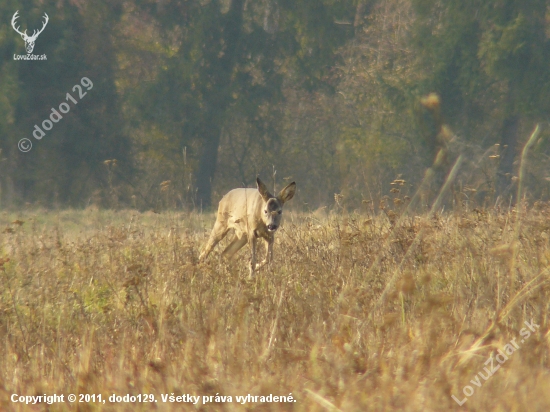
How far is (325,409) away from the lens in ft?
12.0

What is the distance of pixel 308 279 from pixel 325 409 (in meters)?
2.76

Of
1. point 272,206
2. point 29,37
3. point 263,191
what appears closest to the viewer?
point 272,206

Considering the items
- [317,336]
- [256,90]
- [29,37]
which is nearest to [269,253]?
[317,336]

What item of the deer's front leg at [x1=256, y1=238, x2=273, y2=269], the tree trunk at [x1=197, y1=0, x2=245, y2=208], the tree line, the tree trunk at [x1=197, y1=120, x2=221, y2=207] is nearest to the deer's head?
the deer's front leg at [x1=256, y1=238, x2=273, y2=269]

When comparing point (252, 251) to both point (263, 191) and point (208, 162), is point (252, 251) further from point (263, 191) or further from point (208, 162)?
point (208, 162)

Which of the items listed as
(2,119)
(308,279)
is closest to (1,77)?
(2,119)

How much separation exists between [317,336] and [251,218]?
5.29 m

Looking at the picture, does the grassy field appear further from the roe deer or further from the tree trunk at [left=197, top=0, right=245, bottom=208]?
the tree trunk at [left=197, top=0, right=245, bottom=208]

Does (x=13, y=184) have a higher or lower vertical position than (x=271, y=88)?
lower

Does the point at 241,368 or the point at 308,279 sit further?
the point at 308,279

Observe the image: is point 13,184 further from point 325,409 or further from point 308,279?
point 325,409

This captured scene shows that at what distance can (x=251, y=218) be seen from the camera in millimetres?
9594

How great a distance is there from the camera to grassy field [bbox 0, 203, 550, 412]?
3803mm

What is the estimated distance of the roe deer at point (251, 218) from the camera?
912 cm
